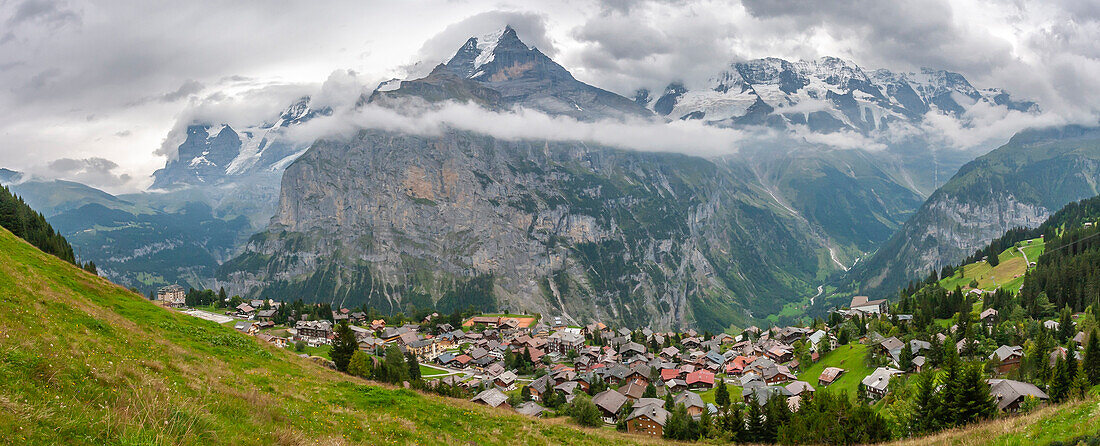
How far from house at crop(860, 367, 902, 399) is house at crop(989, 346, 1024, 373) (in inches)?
464

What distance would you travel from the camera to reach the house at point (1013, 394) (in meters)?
50.4

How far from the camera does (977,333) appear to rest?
297 feet

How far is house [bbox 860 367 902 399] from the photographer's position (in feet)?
257

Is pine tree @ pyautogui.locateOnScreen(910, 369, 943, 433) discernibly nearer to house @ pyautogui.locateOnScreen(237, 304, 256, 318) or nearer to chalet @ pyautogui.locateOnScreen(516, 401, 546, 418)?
chalet @ pyautogui.locateOnScreen(516, 401, 546, 418)

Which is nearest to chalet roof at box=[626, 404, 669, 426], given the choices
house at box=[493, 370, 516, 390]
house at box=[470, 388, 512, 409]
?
house at box=[470, 388, 512, 409]

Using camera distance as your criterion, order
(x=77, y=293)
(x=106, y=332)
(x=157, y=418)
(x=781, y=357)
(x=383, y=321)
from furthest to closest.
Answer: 1. (x=383, y=321)
2. (x=781, y=357)
3. (x=77, y=293)
4. (x=106, y=332)
5. (x=157, y=418)

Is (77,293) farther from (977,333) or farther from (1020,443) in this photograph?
(977,333)

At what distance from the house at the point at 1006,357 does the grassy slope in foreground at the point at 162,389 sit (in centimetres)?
6545

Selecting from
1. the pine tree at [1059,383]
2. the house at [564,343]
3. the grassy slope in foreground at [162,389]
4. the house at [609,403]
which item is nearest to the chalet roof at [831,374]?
the house at [609,403]

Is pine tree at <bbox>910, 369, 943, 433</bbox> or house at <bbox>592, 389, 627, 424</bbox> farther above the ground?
pine tree at <bbox>910, 369, 943, 433</bbox>

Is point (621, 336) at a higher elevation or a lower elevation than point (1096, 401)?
lower

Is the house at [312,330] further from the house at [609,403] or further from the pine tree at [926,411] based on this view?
the pine tree at [926,411]

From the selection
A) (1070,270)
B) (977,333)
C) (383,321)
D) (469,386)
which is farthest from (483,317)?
(1070,270)

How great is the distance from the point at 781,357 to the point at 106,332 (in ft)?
399
